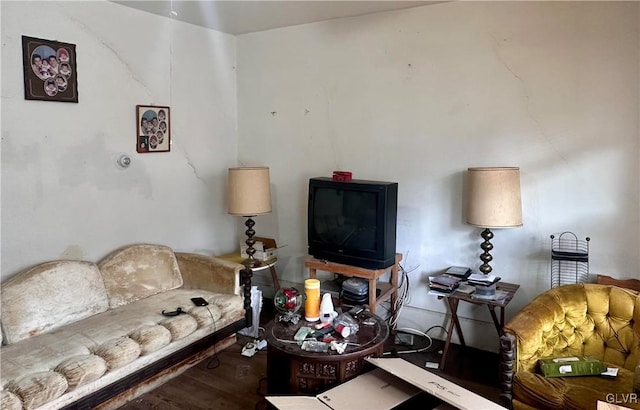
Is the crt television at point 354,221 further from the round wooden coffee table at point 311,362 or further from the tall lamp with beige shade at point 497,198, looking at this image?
the round wooden coffee table at point 311,362

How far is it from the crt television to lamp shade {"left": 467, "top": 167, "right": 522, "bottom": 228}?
611mm

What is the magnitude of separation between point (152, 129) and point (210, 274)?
1.24 meters

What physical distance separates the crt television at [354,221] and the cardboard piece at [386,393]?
Result: 3.75 feet

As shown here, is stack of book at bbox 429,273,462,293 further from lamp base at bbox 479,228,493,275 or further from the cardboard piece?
the cardboard piece

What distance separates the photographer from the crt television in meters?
3.18

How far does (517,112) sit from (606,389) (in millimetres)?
1750

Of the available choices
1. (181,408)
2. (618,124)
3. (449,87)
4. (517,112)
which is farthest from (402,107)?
(181,408)

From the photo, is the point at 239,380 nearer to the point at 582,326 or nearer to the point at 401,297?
the point at 401,297

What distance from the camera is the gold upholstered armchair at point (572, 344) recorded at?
82.0 inches

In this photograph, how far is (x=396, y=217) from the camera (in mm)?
3363

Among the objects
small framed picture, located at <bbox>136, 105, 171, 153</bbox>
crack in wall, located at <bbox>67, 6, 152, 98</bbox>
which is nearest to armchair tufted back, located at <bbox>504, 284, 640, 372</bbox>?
small framed picture, located at <bbox>136, 105, 171, 153</bbox>

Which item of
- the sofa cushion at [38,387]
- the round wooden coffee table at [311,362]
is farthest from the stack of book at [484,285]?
the sofa cushion at [38,387]

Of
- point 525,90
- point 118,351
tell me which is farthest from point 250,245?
point 525,90

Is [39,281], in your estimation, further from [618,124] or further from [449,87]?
[618,124]
